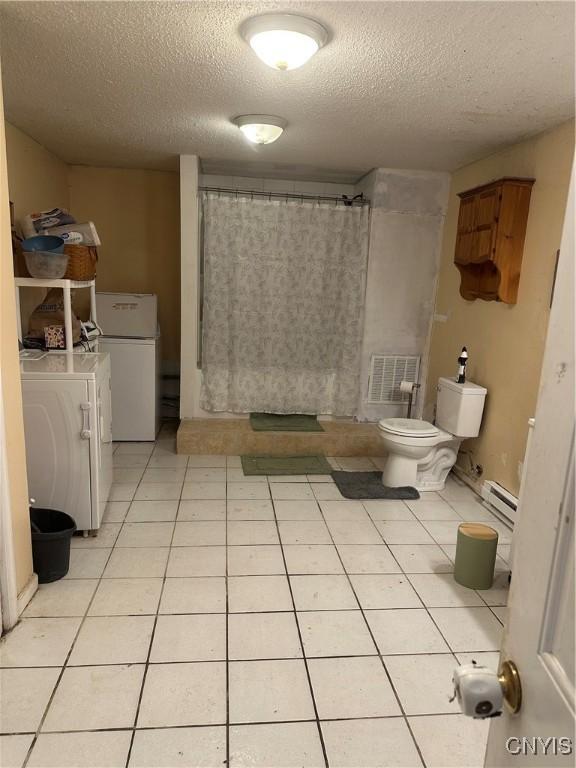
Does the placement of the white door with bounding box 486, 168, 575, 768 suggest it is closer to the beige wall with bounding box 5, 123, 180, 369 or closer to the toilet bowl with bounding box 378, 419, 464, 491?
the toilet bowl with bounding box 378, 419, 464, 491

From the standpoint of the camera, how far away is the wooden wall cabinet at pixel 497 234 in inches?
Answer: 115

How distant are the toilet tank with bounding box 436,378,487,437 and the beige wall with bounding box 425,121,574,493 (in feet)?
0.22

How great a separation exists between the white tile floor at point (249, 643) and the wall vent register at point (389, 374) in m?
1.47

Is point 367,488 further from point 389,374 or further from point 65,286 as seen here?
point 65,286

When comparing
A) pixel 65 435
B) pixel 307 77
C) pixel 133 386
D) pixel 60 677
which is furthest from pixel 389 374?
pixel 60 677

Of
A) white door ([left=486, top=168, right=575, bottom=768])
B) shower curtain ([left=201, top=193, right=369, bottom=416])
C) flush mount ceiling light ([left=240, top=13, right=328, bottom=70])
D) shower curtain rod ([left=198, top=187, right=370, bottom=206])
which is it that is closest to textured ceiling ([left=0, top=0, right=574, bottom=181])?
flush mount ceiling light ([left=240, top=13, right=328, bottom=70])

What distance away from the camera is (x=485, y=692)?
2.19 feet

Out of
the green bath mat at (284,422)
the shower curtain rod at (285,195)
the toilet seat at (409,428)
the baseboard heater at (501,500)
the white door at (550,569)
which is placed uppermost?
the shower curtain rod at (285,195)

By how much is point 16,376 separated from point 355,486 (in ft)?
7.38

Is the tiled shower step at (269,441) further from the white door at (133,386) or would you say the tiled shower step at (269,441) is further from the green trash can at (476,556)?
the green trash can at (476,556)

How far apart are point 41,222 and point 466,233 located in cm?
272

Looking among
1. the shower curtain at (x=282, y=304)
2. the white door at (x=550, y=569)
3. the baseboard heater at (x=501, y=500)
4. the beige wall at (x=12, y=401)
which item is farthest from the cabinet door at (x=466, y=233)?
the white door at (x=550, y=569)

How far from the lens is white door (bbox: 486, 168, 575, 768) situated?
1.99ft

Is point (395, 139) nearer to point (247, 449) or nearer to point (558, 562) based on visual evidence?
point (247, 449)
